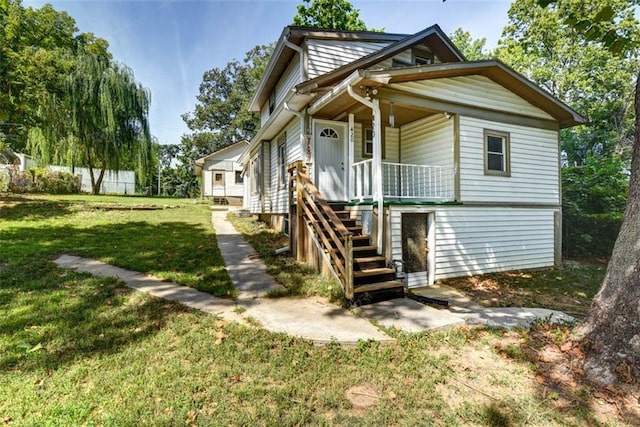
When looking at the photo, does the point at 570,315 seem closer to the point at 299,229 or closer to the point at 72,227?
the point at 299,229

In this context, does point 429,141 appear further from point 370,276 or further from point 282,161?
point 282,161

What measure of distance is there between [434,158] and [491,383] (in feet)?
18.9

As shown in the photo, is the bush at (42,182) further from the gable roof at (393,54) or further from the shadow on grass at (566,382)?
the shadow on grass at (566,382)

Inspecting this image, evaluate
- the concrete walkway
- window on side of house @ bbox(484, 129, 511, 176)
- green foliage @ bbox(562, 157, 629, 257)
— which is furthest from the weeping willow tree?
green foliage @ bbox(562, 157, 629, 257)

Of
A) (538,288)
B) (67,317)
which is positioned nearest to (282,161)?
(67,317)

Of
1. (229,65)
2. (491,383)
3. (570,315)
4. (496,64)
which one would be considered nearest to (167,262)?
(491,383)

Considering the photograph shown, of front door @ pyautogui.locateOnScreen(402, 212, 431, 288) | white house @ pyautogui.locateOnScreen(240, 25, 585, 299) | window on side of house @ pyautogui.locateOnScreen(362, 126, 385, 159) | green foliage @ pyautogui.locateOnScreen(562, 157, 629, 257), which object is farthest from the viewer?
green foliage @ pyautogui.locateOnScreen(562, 157, 629, 257)

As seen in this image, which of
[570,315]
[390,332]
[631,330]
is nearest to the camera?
[631,330]

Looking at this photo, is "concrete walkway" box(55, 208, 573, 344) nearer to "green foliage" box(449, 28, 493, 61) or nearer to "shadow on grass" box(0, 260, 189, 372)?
"shadow on grass" box(0, 260, 189, 372)

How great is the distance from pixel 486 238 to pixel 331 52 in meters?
6.45

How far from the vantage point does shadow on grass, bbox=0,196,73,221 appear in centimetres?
1006

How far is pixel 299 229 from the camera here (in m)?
6.66

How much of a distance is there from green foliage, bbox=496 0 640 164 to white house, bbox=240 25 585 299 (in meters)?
12.7

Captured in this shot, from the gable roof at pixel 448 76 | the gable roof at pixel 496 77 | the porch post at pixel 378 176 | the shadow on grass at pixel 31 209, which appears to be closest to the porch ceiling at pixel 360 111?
the gable roof at pixel 448 76
